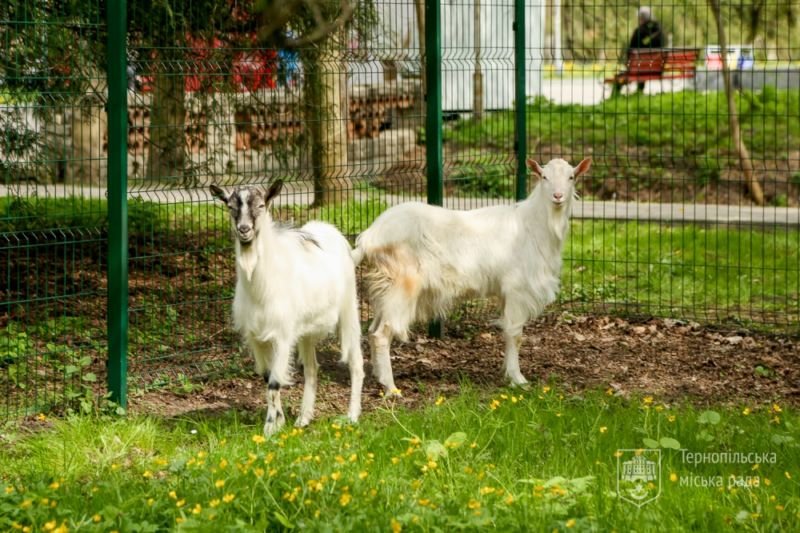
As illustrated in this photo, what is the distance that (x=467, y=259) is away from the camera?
819 cm

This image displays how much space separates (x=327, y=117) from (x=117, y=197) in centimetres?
250

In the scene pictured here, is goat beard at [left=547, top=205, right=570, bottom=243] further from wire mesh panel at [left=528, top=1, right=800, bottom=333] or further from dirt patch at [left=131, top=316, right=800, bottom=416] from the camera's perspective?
wire mesh panel at [left=528, top=1, right=800, bottom=333]

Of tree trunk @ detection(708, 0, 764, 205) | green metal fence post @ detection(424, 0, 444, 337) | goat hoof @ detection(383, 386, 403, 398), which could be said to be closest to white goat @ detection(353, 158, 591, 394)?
goat hoof @ detection(383, 386, 403, 398)

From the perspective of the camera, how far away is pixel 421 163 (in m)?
9.64

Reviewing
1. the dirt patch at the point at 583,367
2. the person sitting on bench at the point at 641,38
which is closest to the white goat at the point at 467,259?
the dirt patch at the point at 583,367

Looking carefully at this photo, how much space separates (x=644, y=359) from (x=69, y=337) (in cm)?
414

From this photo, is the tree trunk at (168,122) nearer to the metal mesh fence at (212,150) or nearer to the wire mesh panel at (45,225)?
the metal mesh fence at (212,150)

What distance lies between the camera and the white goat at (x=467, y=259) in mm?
8000

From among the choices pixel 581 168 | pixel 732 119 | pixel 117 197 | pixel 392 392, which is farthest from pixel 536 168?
pixel 732 119

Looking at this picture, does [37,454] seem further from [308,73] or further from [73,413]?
[308,73]

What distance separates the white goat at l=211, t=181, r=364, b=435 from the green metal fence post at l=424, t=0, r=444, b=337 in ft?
6.87

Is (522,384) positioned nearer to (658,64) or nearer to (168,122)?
(168,122)

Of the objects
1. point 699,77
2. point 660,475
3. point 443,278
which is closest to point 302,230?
point 443,278

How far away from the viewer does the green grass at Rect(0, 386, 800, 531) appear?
4.85 meters
